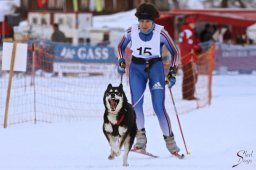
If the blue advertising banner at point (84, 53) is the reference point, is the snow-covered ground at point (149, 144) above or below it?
above

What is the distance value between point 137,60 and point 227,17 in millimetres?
18138

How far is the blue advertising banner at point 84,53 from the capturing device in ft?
70.8

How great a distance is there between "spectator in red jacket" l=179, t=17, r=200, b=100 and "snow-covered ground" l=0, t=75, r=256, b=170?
1608mm

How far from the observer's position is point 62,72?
2105 centimetres

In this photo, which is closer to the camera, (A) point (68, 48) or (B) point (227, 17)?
(A) point (68, 48)

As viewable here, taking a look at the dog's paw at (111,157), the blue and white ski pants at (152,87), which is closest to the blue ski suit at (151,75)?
the blue and white ski pants at (152,87)

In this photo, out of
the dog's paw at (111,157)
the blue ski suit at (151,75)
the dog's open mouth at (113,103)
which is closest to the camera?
the dog's open mouth at (113,103)

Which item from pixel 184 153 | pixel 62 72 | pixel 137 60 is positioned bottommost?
pixel 62 72

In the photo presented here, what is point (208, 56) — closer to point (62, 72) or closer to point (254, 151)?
point (62, 72)

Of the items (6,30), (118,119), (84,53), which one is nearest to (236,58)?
(84,53)

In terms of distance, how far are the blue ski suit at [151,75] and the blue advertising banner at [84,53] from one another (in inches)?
525

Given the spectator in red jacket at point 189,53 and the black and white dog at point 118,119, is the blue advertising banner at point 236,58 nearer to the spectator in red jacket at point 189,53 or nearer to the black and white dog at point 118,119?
the spectator in red jacket at point 189,53

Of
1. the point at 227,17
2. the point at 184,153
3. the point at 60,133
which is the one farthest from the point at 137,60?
the point at 227,17

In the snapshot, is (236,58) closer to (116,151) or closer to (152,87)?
(152,87)
